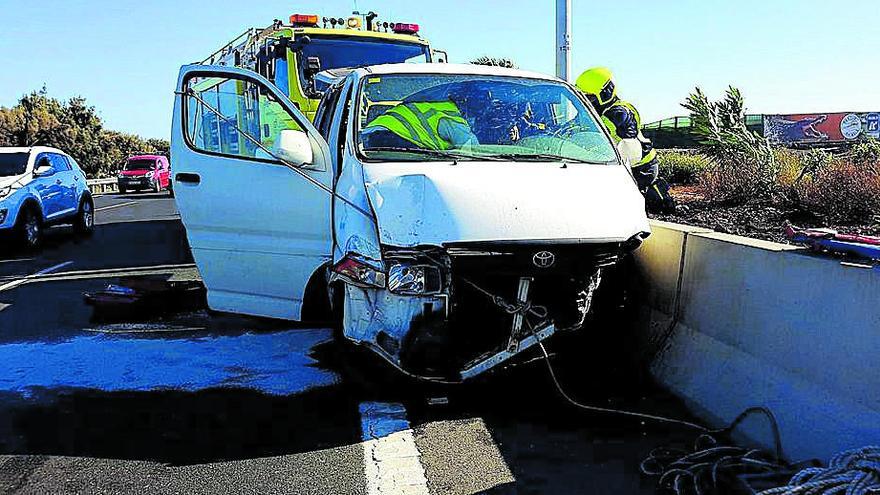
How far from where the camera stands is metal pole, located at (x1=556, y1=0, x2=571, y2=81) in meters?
10.5

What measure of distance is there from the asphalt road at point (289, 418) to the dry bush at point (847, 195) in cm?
290

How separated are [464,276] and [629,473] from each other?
1365 millimetres

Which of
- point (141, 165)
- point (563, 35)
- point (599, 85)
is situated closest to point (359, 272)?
point (599, 85)

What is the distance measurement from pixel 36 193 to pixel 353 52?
6.27 meters

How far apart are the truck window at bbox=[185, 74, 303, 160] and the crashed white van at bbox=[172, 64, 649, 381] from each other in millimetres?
16

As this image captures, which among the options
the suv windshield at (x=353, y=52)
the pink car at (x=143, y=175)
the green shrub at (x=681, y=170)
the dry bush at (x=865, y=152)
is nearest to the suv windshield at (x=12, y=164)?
the suv windshield at (x=353, y=52)

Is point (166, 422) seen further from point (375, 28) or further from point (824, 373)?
point (375, 28)

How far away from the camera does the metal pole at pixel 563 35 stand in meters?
10.5

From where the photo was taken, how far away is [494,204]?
15.5 ft

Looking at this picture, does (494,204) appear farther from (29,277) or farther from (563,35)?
(29,277)

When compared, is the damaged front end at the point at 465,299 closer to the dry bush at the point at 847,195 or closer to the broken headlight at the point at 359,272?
the broken headlight at the point at 359,272

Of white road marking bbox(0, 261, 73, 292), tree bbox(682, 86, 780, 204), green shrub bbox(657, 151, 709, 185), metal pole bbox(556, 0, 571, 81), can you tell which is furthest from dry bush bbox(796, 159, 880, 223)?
white road marking bbox(0, 261, 73, 292)

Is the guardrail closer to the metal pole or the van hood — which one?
the metal pole

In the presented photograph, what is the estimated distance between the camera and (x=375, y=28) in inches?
492
